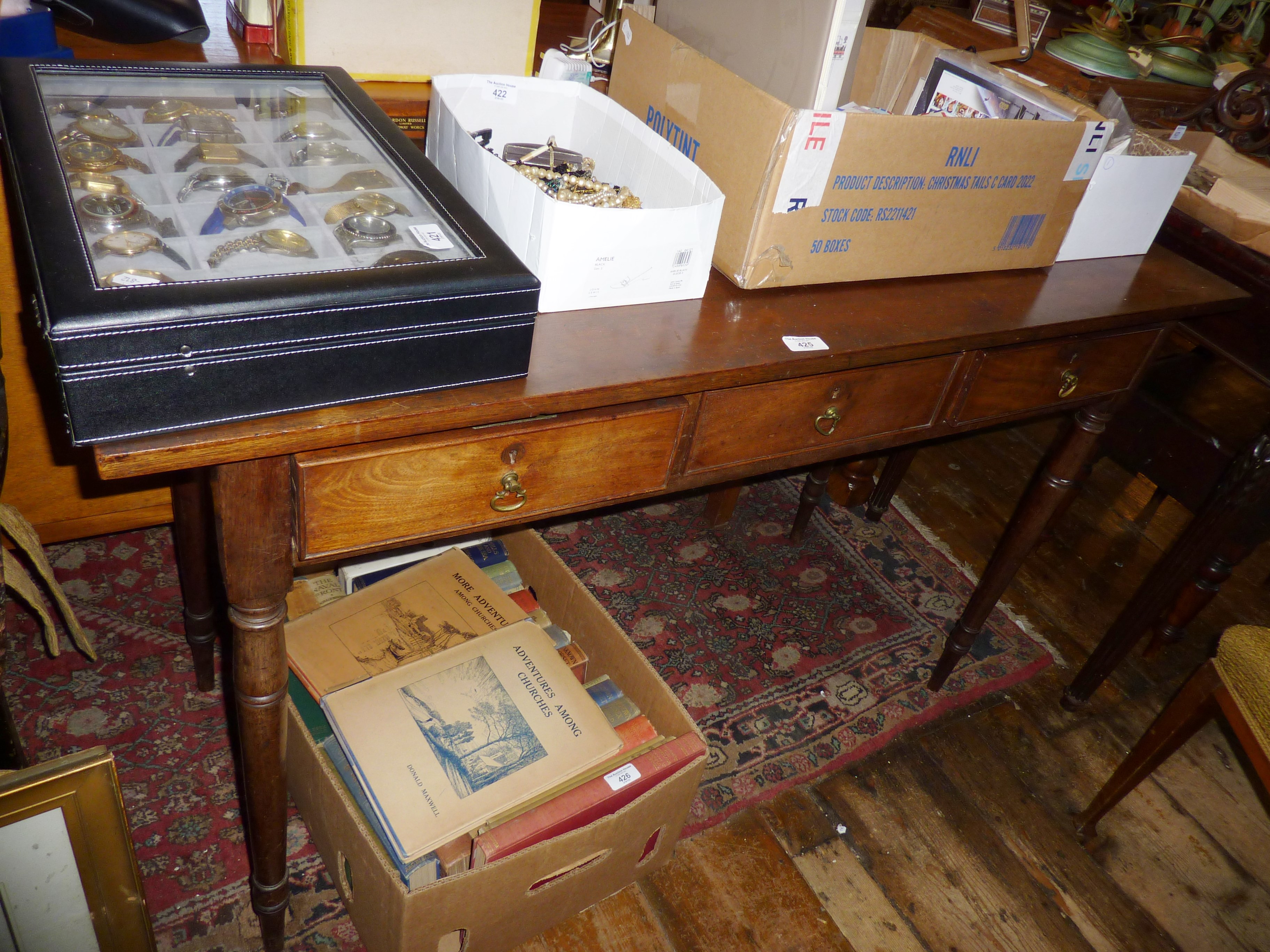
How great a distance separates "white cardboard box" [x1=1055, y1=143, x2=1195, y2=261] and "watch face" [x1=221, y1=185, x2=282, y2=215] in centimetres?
106

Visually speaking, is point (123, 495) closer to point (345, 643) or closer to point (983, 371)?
point (345, 643)

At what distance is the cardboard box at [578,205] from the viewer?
905 mm

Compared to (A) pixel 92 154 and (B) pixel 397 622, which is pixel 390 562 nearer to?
(B) pixel 397 622

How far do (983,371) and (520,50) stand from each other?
2.73ft

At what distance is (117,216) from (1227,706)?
1.49m

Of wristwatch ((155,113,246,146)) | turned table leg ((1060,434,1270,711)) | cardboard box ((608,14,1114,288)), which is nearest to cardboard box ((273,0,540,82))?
cardboard box ((608,14,1114,288))

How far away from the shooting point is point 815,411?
3.60 feet

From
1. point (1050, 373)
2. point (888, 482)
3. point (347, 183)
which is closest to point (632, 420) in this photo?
point (347, 183)

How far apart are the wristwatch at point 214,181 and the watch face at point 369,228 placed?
120 millimetres

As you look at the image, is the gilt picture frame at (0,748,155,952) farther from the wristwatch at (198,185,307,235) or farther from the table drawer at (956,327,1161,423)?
the table drawer at (956,327,1161,423)

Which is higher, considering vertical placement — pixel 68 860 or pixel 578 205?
pixel 578 205

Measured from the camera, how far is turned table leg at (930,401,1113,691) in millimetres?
1433

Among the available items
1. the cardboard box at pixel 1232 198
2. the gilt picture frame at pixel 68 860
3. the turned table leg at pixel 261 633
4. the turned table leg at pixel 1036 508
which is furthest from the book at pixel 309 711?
the cardboard box at pixel 1232 198

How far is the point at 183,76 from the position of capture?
1.02m
